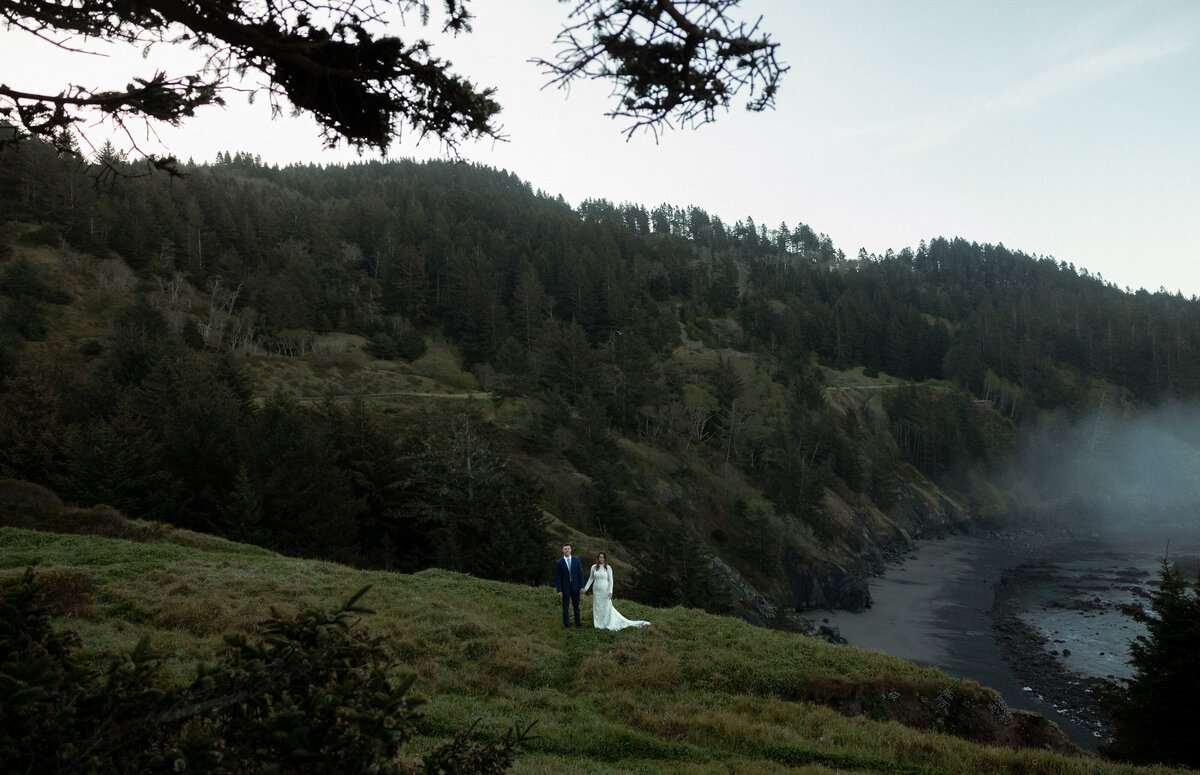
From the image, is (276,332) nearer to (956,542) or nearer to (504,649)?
(504,649)

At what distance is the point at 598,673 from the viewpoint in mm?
12297

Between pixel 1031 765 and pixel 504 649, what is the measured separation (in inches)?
360

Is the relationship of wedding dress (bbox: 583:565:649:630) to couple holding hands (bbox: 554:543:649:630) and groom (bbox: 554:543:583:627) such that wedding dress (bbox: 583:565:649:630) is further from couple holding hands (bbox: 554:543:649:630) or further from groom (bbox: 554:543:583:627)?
groom (bbox: 554:543:583:627)

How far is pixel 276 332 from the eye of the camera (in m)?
73.3

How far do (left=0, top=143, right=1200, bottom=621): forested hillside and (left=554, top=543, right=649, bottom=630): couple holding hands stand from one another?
12.0 meters

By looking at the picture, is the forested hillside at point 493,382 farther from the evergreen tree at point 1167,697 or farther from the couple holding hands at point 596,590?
the evergreen tree at point 1167,697

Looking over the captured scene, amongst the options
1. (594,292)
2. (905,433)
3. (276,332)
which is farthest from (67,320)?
(905,433)

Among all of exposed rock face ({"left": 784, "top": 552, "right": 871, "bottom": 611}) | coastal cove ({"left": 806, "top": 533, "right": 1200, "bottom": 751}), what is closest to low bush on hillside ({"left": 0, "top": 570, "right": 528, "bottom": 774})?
coastal cove ({"left": 806, "top": 533, "right": 1200, "bottom": 751})

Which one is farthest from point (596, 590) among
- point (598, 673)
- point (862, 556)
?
point (862, 556)

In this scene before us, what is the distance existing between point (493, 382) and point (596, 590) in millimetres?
59964

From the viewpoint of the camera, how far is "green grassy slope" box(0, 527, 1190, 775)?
9070mm

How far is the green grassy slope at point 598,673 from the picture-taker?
907 cm

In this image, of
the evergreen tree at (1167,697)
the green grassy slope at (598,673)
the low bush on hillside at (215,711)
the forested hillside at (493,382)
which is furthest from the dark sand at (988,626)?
the low bush on hillside at (215,711)

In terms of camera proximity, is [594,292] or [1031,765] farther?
[594,292]
